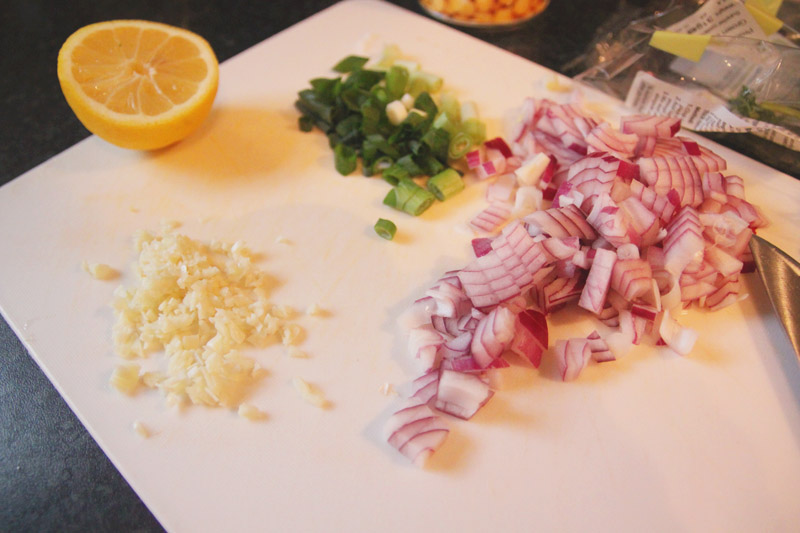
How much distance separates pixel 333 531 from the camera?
955 millimetres

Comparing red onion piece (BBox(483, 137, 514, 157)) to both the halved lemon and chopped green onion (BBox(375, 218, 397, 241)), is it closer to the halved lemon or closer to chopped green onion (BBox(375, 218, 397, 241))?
chopped green onion (BBox(375, 218, 397, 241))

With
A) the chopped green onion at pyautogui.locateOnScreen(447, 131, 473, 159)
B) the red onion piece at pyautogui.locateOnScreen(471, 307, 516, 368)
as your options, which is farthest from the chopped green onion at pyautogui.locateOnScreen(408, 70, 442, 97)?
the red onion piece at pyautogui.locateOnScreen(471, 307, 516, 368)

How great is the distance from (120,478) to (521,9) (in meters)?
1.78

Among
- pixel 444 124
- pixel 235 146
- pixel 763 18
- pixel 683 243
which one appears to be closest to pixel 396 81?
pixel 444 124

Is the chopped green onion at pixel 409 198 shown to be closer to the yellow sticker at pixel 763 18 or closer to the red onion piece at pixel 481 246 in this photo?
the red onion piece at pixel 481 246

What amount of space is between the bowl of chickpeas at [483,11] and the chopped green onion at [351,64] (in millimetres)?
435

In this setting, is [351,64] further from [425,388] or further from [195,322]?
[425,388]

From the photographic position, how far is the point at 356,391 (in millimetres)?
1115

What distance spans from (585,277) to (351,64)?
3.05ft

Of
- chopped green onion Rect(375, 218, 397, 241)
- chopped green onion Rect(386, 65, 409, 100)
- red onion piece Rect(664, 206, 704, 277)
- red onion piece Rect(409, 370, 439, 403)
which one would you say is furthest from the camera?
chopped green onion Rect(386, 65, 409, 100)

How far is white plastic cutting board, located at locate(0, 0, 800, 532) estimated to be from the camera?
0.99 meters

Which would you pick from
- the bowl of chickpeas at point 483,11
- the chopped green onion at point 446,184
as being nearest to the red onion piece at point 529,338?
the chopped green onion at point 446,184

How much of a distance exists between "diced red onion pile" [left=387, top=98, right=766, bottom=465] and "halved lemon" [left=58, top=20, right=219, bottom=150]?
719mm

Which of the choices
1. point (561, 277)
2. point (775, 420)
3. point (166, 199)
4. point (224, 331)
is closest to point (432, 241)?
point (561, 277)
